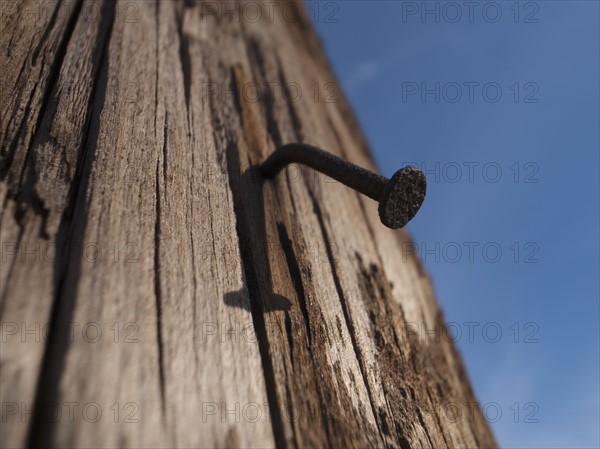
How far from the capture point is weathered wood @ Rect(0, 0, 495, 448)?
0.91 m

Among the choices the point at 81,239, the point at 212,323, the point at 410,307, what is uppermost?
the point at 410,307

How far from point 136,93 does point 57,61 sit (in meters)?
0.22

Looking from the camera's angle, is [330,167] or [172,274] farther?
[330,167]

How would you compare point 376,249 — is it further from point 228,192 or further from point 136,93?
point 136,93

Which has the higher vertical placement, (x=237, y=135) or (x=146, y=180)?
(x=237, y=135)

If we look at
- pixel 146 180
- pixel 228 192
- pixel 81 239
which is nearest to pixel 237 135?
pixel 228 192

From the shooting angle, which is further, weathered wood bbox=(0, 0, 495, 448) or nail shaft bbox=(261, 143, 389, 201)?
nail shaft bbox=(261, 143, 389, 201)

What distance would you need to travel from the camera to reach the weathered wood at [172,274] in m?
0.91

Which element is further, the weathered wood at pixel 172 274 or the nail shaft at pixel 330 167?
the nail shaft at pixel 330 167

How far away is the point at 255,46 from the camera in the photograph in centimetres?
258

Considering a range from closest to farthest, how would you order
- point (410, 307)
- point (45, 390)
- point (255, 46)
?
1. point (45, 390)
2. point (410, 307)
3. point (255, 46)

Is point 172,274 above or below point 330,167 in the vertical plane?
below

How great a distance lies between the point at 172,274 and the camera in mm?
1123

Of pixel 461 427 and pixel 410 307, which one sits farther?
pixel 410 307
